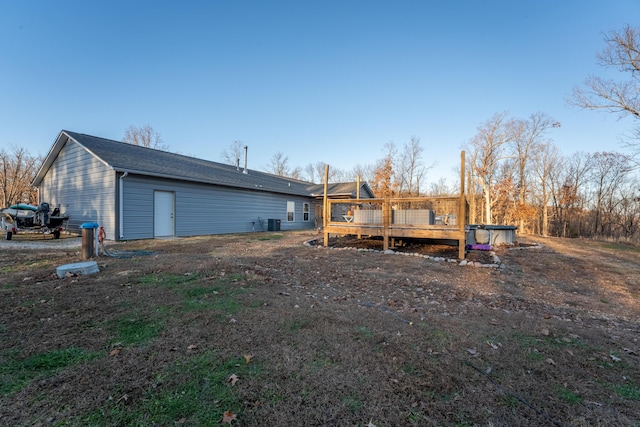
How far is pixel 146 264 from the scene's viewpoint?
19.1ft

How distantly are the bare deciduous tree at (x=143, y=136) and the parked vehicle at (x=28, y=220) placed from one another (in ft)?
75.5

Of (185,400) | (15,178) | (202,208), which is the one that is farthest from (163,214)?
(15,178)

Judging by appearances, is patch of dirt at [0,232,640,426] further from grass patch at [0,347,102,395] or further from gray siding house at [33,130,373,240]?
gray siding house at [33,130,373,240]

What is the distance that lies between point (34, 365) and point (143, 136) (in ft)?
116

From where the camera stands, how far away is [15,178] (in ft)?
63.5

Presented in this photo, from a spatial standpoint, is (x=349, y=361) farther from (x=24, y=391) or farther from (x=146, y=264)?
(x=146, y=264)

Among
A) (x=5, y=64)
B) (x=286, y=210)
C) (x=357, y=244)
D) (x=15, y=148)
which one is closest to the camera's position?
(x=357, y=244)

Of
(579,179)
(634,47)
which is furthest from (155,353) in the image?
(579,179)

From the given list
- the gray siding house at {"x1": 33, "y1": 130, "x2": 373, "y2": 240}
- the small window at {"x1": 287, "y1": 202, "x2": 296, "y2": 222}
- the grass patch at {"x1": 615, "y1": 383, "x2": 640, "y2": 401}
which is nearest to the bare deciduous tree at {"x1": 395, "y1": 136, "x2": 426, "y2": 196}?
the small window at {"x1": 287, "y1": 202, "x2": 296, "y2": 222}

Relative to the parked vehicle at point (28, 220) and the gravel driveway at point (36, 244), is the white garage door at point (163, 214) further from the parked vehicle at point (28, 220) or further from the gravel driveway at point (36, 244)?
the parked vehicle at point (28, 220)

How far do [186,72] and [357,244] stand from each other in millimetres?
12127

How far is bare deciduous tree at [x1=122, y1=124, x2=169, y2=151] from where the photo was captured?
101 feet

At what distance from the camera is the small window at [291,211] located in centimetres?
1828

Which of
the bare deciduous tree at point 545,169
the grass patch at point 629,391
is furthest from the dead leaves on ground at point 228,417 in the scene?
the bare deciduous tree at point 545,169
